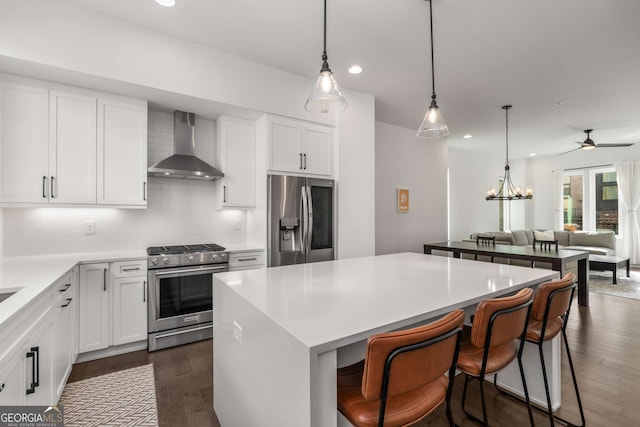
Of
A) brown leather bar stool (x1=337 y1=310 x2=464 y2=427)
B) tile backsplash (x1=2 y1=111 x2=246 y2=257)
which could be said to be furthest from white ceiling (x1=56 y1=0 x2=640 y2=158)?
brown leather bar stool (x1=337 y1=310 x2=464 y2=427)

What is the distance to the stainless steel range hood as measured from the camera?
10.5 feet

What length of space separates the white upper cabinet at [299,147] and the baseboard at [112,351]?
7.18 feet

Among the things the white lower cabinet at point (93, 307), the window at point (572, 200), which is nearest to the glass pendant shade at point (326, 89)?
the white lower cabinet at point (93, 307)

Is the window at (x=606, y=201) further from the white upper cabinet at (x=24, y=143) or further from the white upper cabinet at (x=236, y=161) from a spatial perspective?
the white upper cabinet at (x=24, y=143)

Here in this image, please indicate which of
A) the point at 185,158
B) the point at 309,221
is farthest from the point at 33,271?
the point at 309,221

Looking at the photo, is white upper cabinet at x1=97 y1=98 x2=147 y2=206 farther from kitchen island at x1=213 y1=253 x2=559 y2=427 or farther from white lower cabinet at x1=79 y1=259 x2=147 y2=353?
kitchen island at x1=213 y1=253 x2=559 y2=427

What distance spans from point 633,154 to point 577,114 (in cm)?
391

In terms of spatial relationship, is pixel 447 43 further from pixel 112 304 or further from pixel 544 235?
pixel 544 235

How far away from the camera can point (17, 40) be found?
87.5 inches

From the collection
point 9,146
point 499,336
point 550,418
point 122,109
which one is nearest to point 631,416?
point 550,418

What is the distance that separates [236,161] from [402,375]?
10.0ft

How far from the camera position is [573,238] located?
23.9 feet

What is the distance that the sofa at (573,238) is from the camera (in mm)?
6734

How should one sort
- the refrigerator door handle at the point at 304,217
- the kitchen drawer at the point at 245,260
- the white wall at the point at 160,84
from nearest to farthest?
the white wall at the point at 160,84 → the kitchen drawer at the point at 245,260 → the refrigerator door handle at the point at 304,217
